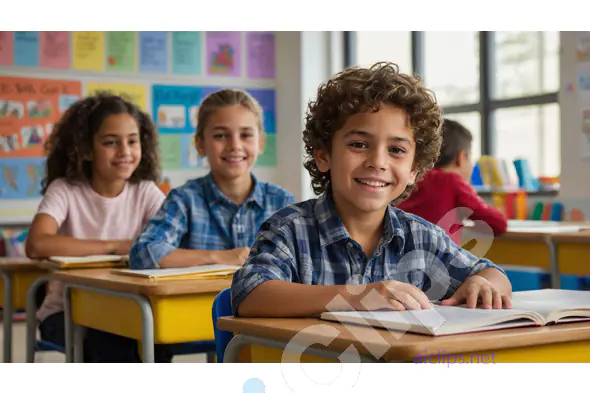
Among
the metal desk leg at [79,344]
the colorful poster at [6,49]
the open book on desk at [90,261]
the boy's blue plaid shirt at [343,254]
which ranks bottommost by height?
the metal desk leg at [79,344]

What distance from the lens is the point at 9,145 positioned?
19.0 feet

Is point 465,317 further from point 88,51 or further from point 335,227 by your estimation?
point 88,51

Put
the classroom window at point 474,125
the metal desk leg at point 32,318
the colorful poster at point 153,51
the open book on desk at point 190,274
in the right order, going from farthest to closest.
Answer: the colorful poster at point 153,51
the classroom window at point 474,125
the metal desk leg at point 32,318
the open book on desk at point 190,274

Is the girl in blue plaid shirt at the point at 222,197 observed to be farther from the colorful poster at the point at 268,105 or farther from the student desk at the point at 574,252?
the colorful poster at the point at 268,105

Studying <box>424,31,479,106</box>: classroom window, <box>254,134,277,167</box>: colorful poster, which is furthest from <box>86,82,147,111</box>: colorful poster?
<box>424,31,479,106</box>: classroom window

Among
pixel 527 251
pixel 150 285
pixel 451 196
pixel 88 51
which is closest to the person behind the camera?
pixel 150 285

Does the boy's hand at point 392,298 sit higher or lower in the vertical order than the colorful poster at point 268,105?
lower

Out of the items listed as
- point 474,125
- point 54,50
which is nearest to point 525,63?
point 474,125

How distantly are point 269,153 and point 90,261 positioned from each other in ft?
14.1

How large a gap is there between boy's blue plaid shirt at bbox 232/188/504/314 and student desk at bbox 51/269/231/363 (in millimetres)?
572

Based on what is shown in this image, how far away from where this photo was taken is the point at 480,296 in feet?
4.65

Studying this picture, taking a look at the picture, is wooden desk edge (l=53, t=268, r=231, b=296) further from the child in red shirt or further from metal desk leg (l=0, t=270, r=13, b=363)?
the child in red shirt

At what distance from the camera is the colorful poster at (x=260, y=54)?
6793mm

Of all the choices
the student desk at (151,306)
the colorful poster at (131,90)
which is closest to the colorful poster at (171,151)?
the colorful poster at (131,90)
